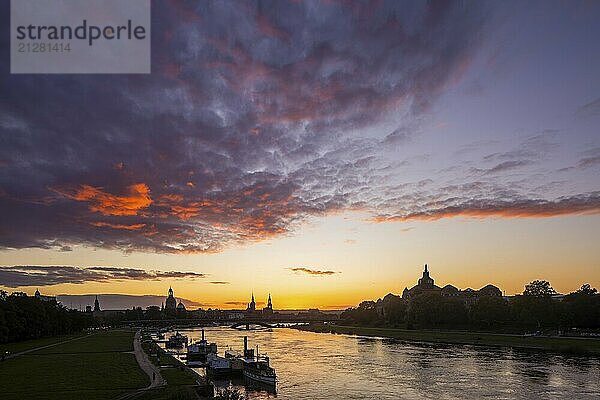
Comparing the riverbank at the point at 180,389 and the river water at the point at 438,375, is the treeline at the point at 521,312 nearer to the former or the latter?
the river water at the point at 438,375

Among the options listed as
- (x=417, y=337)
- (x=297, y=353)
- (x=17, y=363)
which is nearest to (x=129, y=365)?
(x=17, y=363)

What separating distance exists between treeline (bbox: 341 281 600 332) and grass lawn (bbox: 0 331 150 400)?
100 m

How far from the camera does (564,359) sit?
90.4m

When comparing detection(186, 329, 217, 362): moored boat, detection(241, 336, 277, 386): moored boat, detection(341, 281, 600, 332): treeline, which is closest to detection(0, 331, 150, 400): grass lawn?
detection(241, 336, 277, 386): moored boat

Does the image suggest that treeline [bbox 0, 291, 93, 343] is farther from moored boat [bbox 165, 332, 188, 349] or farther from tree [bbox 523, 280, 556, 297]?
tree [bbox 523, 280, 556, 297]

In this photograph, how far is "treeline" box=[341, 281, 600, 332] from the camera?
13125 cm

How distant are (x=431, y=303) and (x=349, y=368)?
309ft

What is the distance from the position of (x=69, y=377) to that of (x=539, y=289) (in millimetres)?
129328

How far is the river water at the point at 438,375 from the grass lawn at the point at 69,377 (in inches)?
625

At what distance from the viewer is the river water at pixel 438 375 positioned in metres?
61.9

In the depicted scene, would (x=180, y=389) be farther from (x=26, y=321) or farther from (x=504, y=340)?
(x=26, y=321)

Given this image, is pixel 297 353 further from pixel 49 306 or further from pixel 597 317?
pixel 49 306

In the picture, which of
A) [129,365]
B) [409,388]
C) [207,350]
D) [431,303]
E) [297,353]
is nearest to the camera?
[409,388]

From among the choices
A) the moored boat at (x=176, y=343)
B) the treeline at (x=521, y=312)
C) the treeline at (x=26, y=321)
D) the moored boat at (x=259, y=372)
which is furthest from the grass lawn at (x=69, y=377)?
the treeline at (x=521, y=312)
